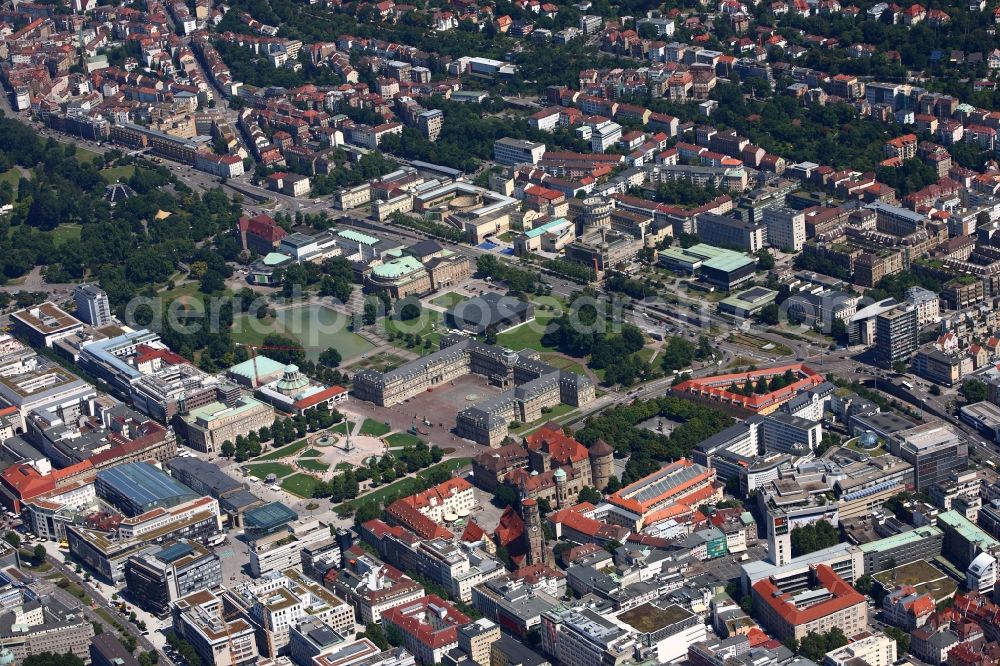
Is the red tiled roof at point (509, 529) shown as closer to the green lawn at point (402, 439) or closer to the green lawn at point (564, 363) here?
the green lawn at point (402, 439)

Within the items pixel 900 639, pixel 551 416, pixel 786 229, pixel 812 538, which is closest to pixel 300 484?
pixel 551 416

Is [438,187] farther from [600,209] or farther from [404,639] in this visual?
[404,639]

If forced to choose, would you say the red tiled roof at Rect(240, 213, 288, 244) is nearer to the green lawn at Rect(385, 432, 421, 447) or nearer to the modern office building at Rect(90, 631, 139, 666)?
the green lawn at Rect(385, 432, 421, 447)

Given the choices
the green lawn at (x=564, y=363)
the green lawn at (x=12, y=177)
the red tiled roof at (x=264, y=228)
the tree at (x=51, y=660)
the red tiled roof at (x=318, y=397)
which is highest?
the red tiled roof at (x=264, y=228)

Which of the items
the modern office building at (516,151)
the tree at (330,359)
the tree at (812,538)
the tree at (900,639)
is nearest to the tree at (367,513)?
the tree at (812,538)

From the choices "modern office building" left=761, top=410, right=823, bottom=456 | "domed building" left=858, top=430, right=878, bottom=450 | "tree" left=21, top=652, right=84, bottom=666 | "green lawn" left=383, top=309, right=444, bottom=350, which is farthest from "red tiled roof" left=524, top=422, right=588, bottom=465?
"tree" left=21, top=652, right=84, bottom=666
